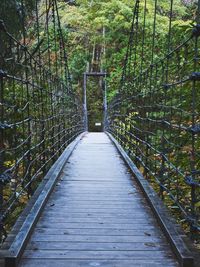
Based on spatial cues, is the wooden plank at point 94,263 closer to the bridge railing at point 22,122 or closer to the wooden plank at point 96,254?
the wooden plank at point 96,254

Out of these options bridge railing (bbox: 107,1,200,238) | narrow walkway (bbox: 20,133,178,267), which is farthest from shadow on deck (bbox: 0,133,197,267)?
bridge railing (bbox: 107,1,200,238)

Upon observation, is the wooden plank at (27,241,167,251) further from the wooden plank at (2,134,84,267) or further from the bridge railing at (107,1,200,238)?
the bridge railing at (107,1,200,238)

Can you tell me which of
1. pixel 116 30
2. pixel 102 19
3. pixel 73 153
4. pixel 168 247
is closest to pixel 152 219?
pixel 168 247

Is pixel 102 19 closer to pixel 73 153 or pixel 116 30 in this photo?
pixel 116 30

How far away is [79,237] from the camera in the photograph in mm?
2373

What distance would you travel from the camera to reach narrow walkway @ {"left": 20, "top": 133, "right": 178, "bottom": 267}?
2.05 meters

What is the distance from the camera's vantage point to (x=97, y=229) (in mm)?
2535

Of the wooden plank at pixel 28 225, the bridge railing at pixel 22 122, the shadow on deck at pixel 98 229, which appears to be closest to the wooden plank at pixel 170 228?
the shadow on deck at pixel 98 229

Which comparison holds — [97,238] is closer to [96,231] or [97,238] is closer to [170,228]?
[96,231]

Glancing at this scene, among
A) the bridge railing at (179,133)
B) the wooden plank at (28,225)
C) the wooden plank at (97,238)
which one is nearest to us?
the wooden plank at (28,225)

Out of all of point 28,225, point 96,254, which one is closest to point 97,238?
point 96,254

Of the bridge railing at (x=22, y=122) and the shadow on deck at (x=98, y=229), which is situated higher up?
the bridge railing at (x=22, y=122)

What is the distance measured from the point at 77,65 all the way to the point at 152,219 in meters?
15.4

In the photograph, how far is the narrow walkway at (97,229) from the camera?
6.72ft
